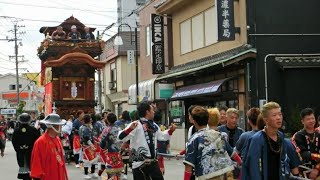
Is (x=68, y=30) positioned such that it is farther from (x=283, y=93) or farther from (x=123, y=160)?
(x=123, y=160)

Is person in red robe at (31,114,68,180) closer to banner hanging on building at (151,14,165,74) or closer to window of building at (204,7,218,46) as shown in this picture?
window of building at (204,7,218,46)

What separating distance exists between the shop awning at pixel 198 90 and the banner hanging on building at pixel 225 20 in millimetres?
1919

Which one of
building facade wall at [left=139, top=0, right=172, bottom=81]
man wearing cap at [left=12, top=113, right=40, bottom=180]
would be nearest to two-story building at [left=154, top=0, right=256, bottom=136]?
building facade wall at [left=139, top=0, right=172, bottom=81]

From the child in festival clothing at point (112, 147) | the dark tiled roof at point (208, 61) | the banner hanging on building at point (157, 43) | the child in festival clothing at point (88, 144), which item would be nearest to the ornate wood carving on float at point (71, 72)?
the banner hanging on building at point (157, 43)

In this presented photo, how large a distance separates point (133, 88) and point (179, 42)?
585cm

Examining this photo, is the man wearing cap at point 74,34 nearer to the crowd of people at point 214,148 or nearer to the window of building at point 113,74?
the crowd of people at point 214,148

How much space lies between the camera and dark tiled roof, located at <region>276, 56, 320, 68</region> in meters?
18.9

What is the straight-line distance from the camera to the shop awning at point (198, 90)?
68.3ft

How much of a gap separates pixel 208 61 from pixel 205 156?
619 inches

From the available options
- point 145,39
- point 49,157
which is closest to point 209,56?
point 145,39

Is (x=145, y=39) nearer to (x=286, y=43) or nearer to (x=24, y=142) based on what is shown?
(x=286, y=43)

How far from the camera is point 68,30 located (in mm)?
26312

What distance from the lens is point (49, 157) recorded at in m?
7.75

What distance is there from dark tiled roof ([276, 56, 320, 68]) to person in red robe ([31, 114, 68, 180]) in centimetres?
1232
